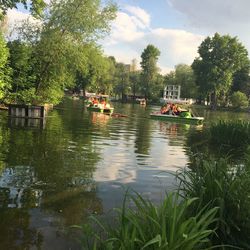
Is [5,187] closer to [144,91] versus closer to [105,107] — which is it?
[105,107]

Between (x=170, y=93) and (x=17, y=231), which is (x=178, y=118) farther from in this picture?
(x=170, y=93)

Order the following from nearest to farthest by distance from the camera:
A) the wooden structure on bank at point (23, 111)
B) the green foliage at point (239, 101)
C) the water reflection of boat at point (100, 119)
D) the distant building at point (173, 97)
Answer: the wooden structure on bank at point (23, 111), the water reflection of boat at point (100, 119), the distant building at point (173, 97), the green foliage at point (239, 101)

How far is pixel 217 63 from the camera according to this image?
350 ft

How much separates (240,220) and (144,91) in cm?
11666

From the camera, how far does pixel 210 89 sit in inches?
4104

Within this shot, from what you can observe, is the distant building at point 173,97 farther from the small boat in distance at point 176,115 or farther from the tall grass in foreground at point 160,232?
the tall grass in foreground at point 160,232

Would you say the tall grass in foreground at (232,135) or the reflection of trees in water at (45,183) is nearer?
the reflection of trees in water at (45,183)

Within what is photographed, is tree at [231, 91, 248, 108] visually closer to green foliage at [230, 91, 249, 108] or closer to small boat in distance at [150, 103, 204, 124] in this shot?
green foliage at [230, 91, 249, 108]

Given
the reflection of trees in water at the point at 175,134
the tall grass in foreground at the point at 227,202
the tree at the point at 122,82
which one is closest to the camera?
the tall grass in foreground at the point at 227,202

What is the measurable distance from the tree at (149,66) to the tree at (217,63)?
50.8ft

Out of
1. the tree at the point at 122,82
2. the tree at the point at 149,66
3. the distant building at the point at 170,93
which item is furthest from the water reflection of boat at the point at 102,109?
the tree at the point at 122,82

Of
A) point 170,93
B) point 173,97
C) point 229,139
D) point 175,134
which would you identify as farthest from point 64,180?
point 170,93

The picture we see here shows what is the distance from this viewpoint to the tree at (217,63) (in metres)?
104

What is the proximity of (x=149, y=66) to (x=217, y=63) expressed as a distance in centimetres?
2319
